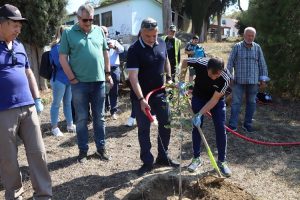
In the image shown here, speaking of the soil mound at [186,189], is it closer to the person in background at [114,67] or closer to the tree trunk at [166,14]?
the person in background at [114,67]

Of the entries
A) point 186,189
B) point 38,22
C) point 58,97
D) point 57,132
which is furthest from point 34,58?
point 186,189

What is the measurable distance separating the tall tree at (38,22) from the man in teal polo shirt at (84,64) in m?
5.66

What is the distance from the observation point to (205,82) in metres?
4.44

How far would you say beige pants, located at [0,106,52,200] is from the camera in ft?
11.3

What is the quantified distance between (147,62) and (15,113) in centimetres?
151

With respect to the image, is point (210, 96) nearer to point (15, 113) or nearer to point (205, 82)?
point (205, 82)

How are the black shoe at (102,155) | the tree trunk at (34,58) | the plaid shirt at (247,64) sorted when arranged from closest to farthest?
the black shoe at (102,155) → the plaid shirt at (247,64) → the tree trunk at (34,58)

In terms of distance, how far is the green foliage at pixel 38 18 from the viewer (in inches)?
391

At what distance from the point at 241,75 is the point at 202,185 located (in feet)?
8.61

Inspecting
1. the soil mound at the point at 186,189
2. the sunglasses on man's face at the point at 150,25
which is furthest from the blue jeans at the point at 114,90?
the soil mound at the point at 186,189

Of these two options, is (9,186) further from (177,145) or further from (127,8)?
(127,8)

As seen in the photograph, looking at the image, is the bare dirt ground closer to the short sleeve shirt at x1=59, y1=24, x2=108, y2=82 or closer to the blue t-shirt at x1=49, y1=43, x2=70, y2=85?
the blue t-shirt at x1=49, y1=43, x2=70, y2=85

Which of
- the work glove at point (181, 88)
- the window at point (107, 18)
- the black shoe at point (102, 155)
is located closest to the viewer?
the work glove at point (181, 88)

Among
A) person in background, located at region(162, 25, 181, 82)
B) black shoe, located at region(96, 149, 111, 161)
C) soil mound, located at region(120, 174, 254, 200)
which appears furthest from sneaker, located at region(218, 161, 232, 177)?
person in background, located at region(162, 25, 181, 82)
